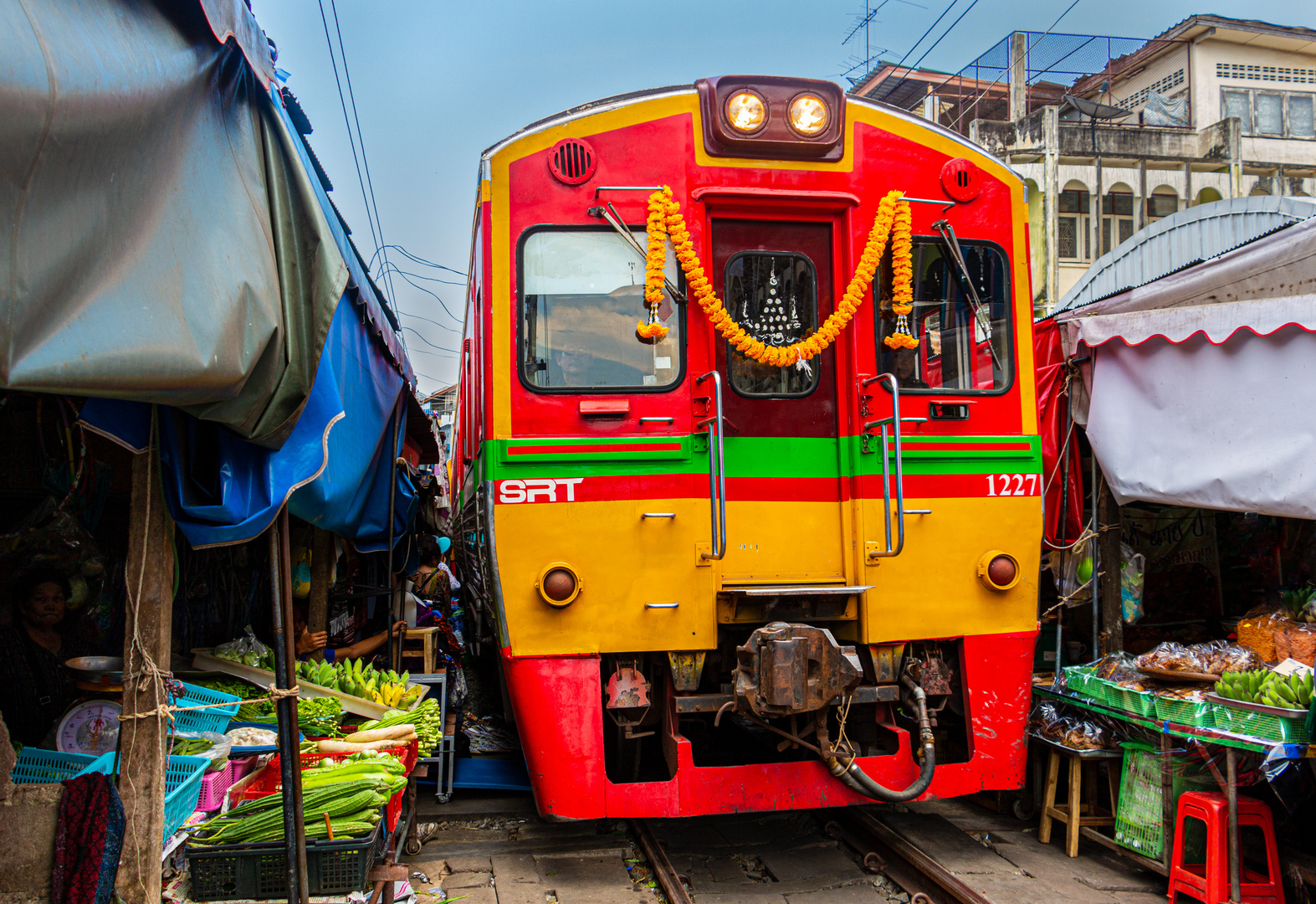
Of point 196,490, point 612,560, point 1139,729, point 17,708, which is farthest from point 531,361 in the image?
point 1139,729

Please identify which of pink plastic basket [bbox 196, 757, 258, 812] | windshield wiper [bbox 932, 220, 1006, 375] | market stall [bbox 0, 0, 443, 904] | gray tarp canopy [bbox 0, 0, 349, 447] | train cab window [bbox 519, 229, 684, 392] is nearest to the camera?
gray tarp canopy [bbox 0, 0, 349, 447]

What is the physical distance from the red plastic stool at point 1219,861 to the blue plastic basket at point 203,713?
178 inches

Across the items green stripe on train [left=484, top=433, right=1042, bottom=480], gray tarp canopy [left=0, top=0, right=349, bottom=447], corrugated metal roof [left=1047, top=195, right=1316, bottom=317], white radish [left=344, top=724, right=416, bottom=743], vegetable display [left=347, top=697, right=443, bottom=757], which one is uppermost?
corrugated metal roof [left=1047, top=195, right=1316, bottom=317]

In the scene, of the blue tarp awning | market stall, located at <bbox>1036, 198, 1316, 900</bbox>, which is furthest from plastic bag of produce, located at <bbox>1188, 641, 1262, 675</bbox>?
the blue tarp awning

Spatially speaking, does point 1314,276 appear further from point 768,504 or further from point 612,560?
point 612,560

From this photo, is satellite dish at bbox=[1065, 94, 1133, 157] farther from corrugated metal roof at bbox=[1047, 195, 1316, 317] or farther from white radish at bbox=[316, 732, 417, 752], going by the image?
white radish at bbox=[316, 732, 417, 752]

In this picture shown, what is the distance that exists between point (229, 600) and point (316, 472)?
340 centimetres

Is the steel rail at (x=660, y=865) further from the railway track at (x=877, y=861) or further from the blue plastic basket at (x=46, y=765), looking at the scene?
the blue plastic basket at (x=46, y=765)

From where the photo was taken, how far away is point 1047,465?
6.64m

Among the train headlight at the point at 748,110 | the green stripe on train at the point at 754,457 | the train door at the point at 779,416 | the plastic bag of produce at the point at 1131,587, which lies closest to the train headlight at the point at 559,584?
the green stripe on train at the point at 754,457

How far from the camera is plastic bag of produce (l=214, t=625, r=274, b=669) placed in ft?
16.7

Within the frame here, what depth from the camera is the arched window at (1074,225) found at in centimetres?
2180

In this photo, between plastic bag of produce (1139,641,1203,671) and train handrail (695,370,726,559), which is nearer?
train handrail (695,370,726,559)

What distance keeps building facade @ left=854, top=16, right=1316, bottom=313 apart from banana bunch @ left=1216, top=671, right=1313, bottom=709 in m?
18.2
